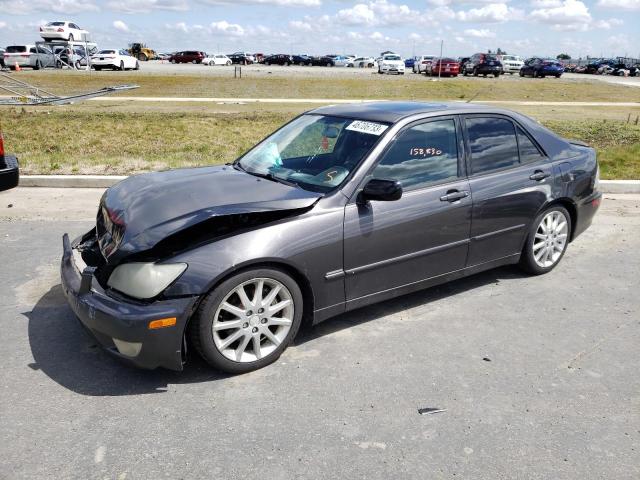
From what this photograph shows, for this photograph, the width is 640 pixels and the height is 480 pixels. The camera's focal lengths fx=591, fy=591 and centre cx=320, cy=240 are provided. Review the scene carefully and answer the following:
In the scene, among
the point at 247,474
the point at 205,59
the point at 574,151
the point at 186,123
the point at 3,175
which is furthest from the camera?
the point at 205,59

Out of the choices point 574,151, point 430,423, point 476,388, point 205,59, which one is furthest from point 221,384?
point 205,59

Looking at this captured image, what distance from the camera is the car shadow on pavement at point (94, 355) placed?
348 centimetres

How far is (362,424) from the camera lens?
3.10 metres

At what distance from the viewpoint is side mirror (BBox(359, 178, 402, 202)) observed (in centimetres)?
377

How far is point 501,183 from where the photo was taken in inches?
184

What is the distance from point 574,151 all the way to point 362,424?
3.59 meters

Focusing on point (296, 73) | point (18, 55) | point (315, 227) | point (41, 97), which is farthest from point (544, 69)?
point (315, 227)

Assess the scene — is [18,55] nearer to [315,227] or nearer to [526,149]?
[526,149]

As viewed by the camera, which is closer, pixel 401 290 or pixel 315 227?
pixel 315 227

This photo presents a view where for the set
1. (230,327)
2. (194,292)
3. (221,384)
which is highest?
(194,292)

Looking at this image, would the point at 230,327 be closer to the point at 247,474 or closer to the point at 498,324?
the point at 247,474

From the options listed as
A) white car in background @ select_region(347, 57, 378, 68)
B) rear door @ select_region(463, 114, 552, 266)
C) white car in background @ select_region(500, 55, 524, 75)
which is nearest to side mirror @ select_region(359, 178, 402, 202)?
rear door @ select_region(463, 114, 552, 266)

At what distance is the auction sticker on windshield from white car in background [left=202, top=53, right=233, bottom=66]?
2487 inches

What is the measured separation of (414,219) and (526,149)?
5.02 feet
